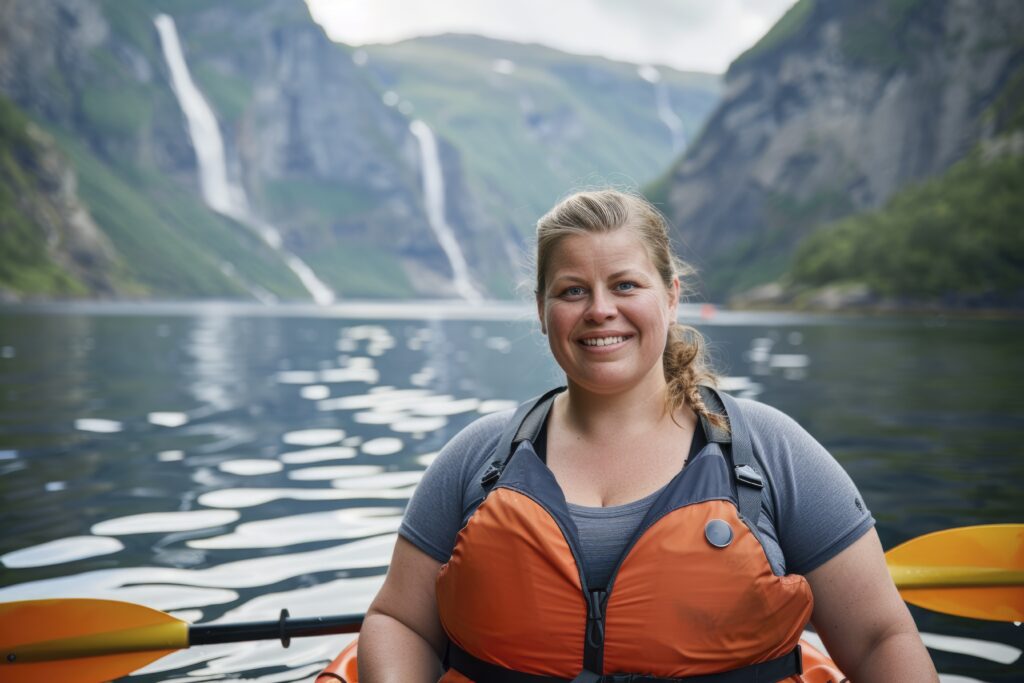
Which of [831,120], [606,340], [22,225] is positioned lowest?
[606,340]

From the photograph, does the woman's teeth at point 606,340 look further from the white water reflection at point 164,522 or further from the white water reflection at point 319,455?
the white water reflection at point 319,455

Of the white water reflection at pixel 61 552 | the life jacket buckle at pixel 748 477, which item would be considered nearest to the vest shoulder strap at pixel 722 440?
the life jacket buckle at pixel 748 477

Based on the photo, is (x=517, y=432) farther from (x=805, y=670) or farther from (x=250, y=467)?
(x=250, y=467)

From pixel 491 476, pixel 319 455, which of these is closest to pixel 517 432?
pixel 491 476

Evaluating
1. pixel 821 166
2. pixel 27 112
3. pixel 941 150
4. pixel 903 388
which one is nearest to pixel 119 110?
pixel 27 112

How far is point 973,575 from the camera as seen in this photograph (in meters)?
4.16

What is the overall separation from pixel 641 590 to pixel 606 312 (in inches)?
32.2

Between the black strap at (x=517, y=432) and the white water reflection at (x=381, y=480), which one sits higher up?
the black strap at (x=517, y=432)

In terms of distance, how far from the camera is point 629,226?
2998 millimetres

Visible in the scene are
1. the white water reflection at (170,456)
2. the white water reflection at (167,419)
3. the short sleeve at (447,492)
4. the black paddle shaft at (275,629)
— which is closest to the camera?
the short sleeve at (447,492)

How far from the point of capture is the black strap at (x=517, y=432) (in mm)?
2992

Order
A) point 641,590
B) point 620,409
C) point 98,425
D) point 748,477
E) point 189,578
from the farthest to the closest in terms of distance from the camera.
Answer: point 98,425 < point 189,578 < point 620,409 < point 748,477 < point 641,590

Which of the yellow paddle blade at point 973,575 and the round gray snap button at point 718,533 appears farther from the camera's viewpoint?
the yellow paddle blade at point 973,575

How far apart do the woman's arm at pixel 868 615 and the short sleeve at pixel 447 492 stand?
1.09 meters
